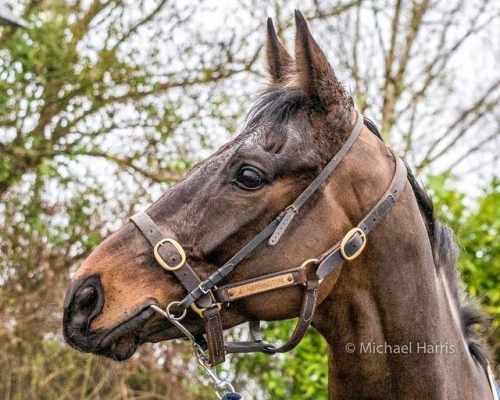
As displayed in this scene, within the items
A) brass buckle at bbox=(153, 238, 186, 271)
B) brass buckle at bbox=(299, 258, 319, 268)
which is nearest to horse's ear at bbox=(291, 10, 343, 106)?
brass buckle at bbox=(299, 258, 319, 268)

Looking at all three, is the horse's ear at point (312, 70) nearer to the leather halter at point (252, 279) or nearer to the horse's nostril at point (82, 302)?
the leather halter at point (252, 279)

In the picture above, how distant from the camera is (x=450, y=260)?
302 cm

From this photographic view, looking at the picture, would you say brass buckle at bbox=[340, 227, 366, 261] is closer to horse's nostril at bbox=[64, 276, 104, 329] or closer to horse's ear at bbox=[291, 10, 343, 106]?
horse's ear at bbox=[291, 10, 343, 106]

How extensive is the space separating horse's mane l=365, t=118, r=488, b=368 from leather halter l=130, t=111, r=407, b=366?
33 centimetres

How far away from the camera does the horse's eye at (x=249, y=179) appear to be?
2.55m

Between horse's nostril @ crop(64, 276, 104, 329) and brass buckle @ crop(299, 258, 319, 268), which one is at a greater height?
brass buckle @ crop(299, 258, 319, 268)

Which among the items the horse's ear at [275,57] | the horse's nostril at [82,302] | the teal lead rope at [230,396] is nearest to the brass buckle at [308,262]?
the teal lead rope at [230,396]

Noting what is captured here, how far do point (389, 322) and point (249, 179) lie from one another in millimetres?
721

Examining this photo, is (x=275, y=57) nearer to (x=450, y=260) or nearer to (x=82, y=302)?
(x=450, y=260)

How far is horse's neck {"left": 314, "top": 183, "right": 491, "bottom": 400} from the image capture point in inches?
104

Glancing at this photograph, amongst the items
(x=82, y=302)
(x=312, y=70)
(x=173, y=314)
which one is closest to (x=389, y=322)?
(x=173, y=314)

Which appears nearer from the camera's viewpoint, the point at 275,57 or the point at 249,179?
the point at 249,179

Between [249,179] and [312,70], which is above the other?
[312,70]

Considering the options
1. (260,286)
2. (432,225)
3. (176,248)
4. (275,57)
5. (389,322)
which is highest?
(275,57)
